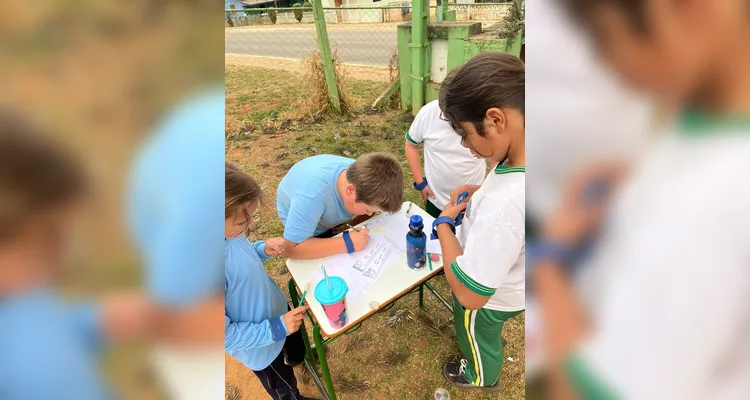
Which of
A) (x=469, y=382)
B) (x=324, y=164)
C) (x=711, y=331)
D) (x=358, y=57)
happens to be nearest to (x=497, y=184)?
(x=711, y=331)

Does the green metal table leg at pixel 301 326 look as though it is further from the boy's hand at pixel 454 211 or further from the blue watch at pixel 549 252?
the blue watch at pixel 549 252

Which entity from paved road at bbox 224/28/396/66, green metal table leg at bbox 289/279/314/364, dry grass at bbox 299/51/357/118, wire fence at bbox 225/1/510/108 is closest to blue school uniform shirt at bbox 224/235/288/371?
green metal table leg at bbox 289/279/314/364

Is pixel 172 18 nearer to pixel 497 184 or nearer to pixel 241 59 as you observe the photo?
pixel 497 184

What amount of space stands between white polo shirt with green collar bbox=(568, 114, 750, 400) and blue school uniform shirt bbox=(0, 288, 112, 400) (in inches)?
17.3

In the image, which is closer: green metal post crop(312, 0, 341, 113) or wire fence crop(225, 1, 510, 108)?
green metal post crop(312, 0, 341, 113)

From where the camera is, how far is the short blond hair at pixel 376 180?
2.19m

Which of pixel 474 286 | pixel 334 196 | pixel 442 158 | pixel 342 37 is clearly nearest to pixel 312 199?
pixel 334 196

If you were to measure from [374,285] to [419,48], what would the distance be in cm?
535

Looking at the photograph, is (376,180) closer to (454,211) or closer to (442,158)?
(454,211)

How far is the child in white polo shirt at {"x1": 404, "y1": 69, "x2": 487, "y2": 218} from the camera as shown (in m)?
2.65

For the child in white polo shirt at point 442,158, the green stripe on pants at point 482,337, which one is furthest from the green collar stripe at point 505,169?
the child in white polo shirt at point 442,158

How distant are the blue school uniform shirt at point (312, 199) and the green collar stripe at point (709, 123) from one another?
2040mm

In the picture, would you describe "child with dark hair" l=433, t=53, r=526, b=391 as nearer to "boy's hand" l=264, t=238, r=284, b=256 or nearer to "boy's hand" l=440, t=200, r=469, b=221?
"boy's hand" l=440, t=200, r=469, b=221

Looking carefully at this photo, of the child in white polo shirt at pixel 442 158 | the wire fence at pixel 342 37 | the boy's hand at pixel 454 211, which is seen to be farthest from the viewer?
the wire fence at pixel 342 37
